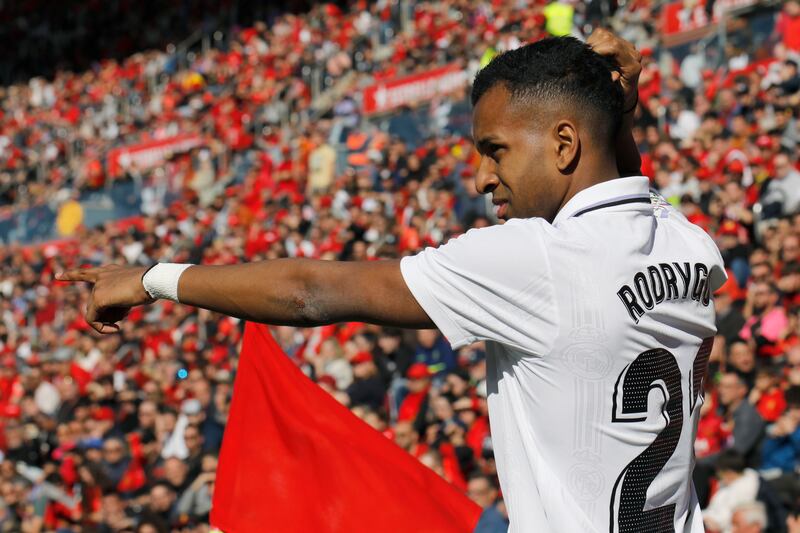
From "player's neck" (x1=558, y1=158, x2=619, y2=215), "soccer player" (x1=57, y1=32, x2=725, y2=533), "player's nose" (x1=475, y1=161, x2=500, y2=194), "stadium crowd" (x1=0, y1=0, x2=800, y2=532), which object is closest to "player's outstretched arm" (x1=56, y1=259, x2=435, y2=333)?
"soccer player" (x1=57, y1=32, x2=725, y2=533)

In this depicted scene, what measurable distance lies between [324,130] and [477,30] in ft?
8.61

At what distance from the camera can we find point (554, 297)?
2008 mm

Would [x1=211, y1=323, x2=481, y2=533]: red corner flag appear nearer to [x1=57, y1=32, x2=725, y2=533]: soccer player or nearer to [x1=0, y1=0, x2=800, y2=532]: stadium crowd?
[x1=0, y1=0, x2=800, y2=532]: stadium crowd

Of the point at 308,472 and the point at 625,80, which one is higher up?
the point at 625,80

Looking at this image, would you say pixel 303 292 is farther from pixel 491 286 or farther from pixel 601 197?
pixel 601 197

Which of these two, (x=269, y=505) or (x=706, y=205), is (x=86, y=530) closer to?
(x=706, y=205)

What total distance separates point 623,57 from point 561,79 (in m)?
0.42

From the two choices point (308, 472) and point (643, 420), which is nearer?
point (643, 420)

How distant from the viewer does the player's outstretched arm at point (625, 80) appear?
2.47 m

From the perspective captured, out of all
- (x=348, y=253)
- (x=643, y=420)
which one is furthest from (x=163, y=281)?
(x=348, y=253)

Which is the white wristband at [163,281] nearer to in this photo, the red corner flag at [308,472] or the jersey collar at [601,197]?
the jersey collar at [601,197]

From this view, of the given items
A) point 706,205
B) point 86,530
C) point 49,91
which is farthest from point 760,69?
point 49,91

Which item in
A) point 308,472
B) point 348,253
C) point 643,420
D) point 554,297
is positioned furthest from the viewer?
point 348,253

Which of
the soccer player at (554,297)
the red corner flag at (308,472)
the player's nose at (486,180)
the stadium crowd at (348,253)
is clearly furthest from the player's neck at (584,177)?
the stadium crowd at (348,253)
